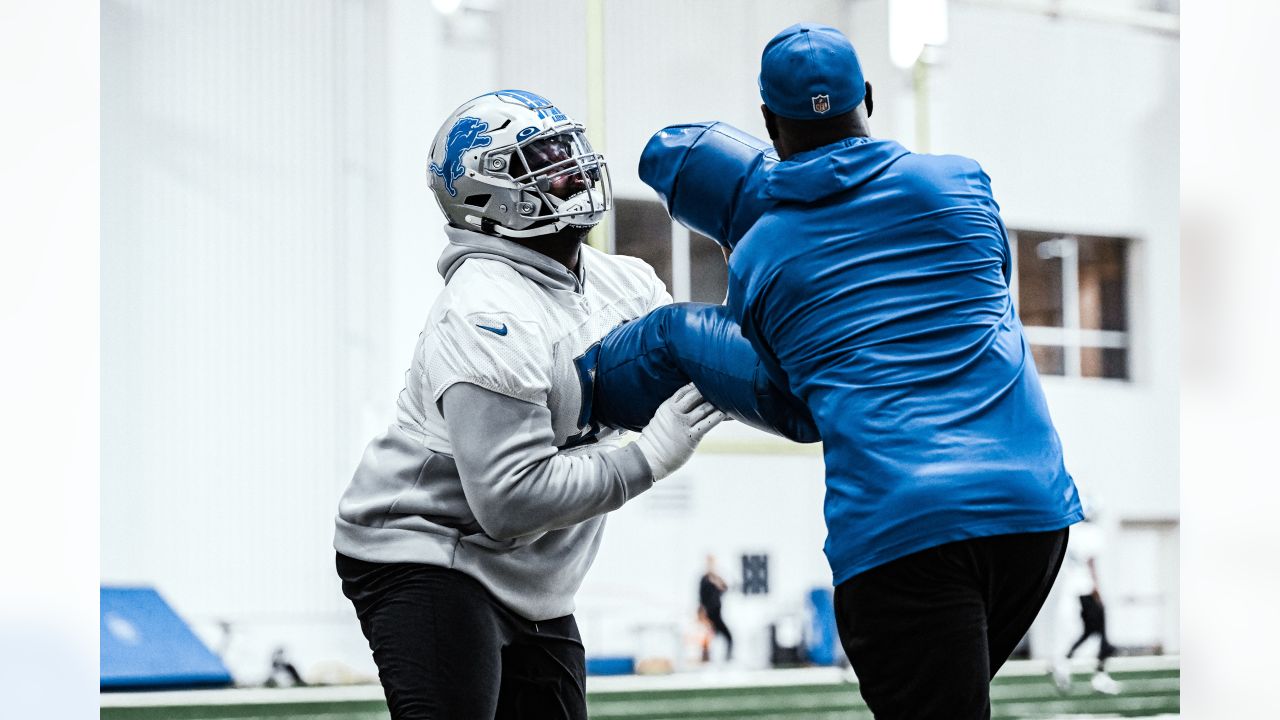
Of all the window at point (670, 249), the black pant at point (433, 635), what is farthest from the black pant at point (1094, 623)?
the black pant at point (433, 635)

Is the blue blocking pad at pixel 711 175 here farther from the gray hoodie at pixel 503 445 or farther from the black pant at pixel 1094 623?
the black pant at pixel 1094 623

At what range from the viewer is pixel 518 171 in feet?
7.29

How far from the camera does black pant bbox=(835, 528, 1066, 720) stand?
1634 millimetres

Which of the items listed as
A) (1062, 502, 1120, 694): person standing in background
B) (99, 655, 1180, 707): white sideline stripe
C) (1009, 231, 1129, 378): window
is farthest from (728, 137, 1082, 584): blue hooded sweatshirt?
(1009, 231, 1129, 378): window

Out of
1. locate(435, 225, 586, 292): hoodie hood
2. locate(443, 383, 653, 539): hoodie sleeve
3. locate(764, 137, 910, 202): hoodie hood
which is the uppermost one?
locate(764, 137, 910, 202): hoodie hood

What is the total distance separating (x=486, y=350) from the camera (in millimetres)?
2057

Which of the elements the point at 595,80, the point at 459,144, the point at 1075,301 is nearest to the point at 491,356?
the point at 459,144

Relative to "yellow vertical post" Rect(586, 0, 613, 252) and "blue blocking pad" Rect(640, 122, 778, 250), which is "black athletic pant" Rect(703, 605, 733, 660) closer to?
"yellow vertical post" Rect(586, 0, 613, 252)

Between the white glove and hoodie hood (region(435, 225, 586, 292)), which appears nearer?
the white glove

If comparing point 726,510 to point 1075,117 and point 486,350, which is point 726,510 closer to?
point 1075,117

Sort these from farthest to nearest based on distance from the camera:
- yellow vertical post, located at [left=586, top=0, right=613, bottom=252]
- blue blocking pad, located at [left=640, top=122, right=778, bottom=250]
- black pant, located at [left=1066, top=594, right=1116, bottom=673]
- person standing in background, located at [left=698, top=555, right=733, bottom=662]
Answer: black pant, located at [left=1066, top=594, right=1116, bottom=673] → person standing in background, located at [left=698, top=555, right=733, bottom=662] → yellow vertical post, located at [left=586, top=0, right=613, bottom=252] → blue blocking pad, located at [left=640, top=122, right=778, bottom=250]

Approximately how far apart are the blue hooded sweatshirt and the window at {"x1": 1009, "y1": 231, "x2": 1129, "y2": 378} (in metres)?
6.81

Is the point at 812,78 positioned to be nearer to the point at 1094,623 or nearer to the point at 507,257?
the point at 507,257

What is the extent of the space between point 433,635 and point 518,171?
2.40 ft
